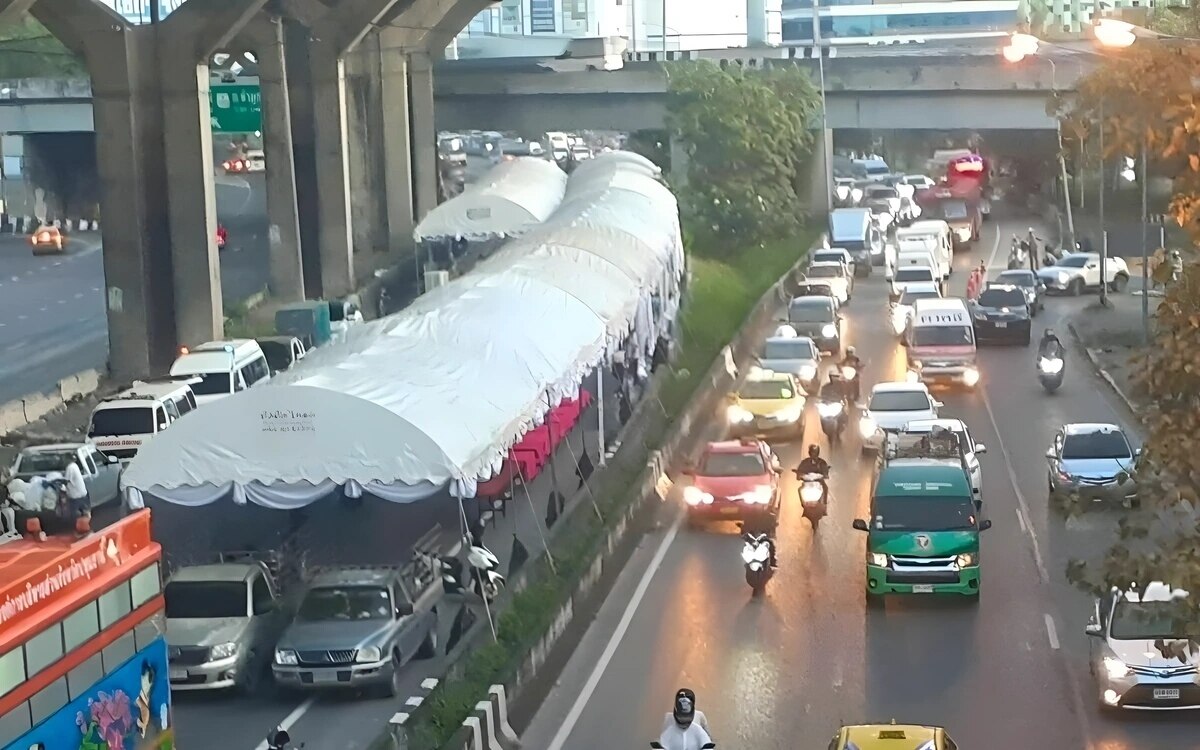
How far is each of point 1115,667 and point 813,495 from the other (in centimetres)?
956

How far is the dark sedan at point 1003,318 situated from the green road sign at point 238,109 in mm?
21235

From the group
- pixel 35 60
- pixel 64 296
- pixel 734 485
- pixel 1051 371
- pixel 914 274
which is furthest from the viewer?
pixel 35 60

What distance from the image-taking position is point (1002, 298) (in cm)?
4912

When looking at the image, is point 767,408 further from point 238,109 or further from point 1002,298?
point 238,109

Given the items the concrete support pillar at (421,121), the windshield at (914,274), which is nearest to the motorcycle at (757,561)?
the windshield at (914,274)

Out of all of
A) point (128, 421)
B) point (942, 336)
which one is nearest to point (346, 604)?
point (128, 421)

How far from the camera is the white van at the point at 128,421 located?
30.7 metres

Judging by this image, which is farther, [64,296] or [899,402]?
[64,296]

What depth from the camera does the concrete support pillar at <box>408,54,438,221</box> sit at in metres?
76.4

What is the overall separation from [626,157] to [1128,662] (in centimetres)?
4626

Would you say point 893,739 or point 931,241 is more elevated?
point 931,241

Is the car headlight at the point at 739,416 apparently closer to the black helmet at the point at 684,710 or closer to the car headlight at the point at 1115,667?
the car headlight at the point at 1115,667

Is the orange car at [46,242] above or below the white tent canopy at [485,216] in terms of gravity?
below

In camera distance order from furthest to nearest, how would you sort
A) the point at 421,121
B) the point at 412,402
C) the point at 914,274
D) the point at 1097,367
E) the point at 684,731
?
the point at 421,121 → the point at 914,274 → the point at 1097,367 → the point at 412,402 → the point at 684,731
